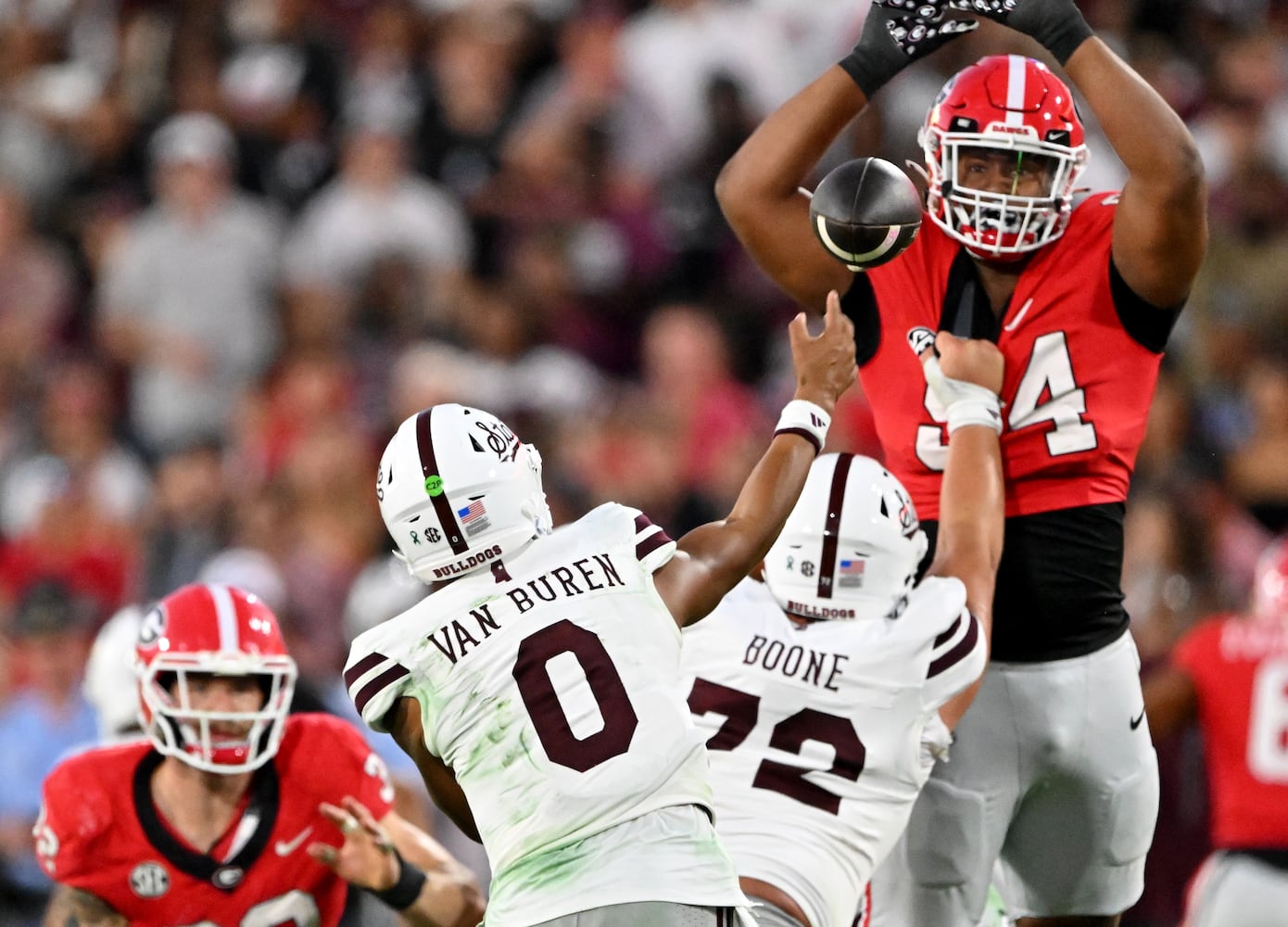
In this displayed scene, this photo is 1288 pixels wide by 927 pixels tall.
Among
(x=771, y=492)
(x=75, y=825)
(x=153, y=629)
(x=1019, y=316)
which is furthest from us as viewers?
(x=153, y=629)

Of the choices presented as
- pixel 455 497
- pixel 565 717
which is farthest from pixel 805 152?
pixel 565 717

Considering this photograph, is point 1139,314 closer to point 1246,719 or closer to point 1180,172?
point 1180,172

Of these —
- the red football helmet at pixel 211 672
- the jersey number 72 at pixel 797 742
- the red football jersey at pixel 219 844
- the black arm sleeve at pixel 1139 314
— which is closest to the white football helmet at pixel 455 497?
the jersey number 72 at pixel 797 742

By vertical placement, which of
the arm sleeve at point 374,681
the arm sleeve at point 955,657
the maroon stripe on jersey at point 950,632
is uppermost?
the arm sleeve at point 374,681

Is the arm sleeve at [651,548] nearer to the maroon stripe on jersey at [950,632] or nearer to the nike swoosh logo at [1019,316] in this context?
the maroon stripe on jersey at [950,632]

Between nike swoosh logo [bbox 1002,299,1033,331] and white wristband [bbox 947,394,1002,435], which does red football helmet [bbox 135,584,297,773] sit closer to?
white wristband [bbox 947,394,1002,435]

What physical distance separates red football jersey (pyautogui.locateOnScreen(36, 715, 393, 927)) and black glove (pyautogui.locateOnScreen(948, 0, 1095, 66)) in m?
2.38

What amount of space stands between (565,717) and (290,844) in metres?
1.41

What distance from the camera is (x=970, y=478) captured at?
15.0ft

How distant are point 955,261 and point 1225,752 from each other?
88.9 inches

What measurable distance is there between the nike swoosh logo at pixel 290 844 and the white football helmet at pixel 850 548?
54.0 inches

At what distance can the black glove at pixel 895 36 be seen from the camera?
4766 mm

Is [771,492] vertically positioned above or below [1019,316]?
below

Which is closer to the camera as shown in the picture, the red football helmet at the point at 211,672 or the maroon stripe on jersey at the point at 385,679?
the maroon stripe on jersey at the point at 385,679
